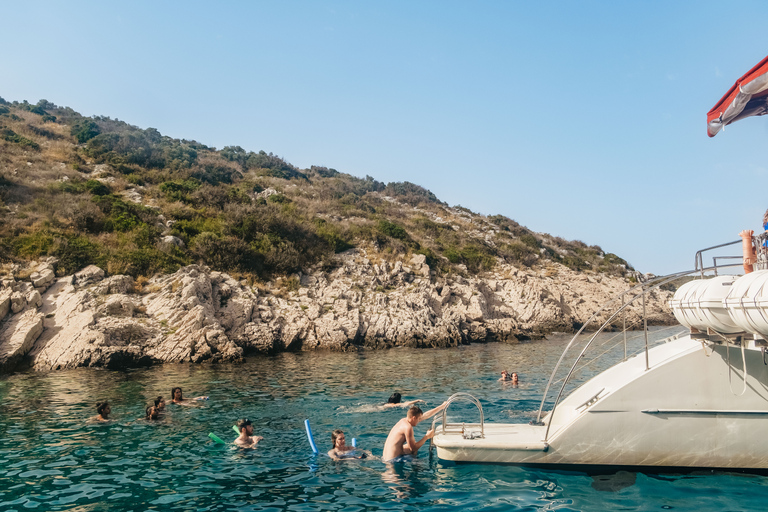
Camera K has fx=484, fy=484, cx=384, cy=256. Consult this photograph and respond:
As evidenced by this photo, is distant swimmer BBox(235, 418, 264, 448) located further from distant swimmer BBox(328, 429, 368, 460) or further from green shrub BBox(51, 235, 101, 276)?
green shrub BBox(51, 235, 101, 276)

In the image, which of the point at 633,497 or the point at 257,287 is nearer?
the point at 633,497

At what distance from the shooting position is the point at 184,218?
113 feet

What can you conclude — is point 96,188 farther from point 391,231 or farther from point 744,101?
point 744,101

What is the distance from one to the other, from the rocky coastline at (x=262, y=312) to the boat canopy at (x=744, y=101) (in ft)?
66.5

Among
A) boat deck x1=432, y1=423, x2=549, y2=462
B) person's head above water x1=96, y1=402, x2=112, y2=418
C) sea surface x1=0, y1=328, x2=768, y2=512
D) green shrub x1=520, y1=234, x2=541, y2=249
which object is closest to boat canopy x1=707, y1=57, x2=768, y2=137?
sea surface x1=0, y1=328, x2=768, y2=512

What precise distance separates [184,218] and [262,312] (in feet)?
37.7

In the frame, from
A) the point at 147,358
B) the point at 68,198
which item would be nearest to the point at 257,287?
the point at 147,358

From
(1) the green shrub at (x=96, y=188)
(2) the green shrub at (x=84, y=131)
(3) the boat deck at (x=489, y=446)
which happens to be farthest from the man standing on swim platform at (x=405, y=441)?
(2) the green shrub at (x=84, y=131)

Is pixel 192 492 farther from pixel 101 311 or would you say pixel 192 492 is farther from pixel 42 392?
pixel 101 311

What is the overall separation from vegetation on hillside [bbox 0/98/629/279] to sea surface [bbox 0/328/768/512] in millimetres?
12149

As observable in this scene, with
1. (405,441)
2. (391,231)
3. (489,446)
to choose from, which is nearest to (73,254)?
(405,441)

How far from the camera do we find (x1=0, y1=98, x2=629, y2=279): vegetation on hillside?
2762 cm

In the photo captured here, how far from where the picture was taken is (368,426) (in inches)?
475

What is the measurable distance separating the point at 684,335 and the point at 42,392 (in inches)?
719
